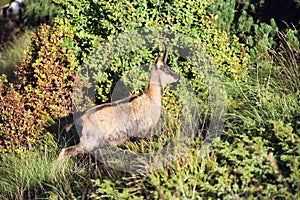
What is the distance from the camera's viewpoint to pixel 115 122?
5.93m

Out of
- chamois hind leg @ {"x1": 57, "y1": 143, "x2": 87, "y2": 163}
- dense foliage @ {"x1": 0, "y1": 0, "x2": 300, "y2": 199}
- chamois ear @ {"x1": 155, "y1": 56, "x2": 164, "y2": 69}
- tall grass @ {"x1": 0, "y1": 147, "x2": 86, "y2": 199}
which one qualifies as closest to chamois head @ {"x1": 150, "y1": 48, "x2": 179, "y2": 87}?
chamois ear @ {"x1": 155, "y1": 56, "x2": 164, "y2": 69}

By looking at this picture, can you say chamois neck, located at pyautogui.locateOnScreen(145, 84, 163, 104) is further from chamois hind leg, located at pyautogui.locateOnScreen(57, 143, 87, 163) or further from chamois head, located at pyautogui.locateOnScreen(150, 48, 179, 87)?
chamois hind leg, located at pyautogui.locateOnScreen(57, 143, 87, 163)

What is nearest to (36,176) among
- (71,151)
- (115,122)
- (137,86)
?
(71,151)

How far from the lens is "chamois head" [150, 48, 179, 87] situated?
6125mm

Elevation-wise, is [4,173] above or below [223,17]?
below

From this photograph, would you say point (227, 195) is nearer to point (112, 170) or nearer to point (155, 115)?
point (112, 170)

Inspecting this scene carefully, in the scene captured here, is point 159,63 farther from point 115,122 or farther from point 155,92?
point 115,122

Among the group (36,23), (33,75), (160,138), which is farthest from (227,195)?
(36,23)

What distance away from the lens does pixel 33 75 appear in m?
6.89

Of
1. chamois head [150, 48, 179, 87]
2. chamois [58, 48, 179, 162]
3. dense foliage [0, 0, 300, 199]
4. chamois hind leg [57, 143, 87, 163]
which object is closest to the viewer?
dense foliage [0, 0, 300, 199]

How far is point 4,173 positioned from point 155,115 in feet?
5.95

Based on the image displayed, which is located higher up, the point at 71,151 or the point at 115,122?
the point at 115,122

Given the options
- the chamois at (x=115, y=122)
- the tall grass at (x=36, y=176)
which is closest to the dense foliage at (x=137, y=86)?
the tall grass at (x=36, y=176)

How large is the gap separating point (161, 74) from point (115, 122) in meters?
0.73
